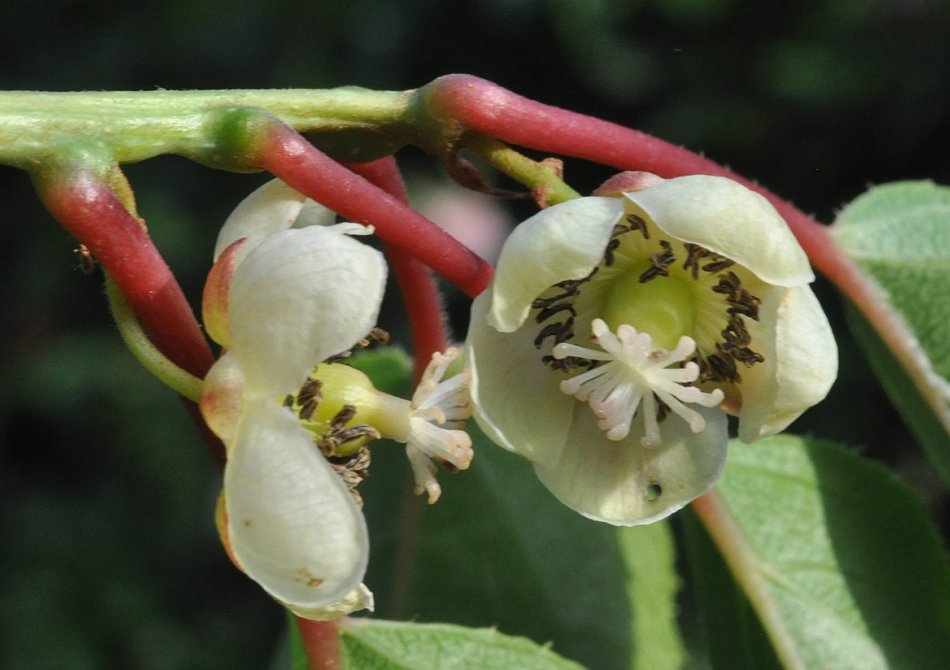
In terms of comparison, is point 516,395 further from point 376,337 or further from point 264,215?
point 264,215

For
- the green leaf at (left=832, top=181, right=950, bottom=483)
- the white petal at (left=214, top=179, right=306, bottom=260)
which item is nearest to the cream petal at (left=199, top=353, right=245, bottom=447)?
the white petal at (left=214, top=179, right=306, bottom=260)

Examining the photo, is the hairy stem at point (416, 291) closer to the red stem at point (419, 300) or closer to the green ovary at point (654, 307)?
the red stem at point (419, 300)

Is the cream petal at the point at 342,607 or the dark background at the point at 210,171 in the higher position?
the cream petal at the point at 342,607

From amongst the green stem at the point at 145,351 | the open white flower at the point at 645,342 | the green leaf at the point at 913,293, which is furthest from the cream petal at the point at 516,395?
the green leaf at the point at 913,293

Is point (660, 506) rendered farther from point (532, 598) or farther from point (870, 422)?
point (870, 422)

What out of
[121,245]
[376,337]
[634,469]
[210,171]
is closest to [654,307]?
[634,469]

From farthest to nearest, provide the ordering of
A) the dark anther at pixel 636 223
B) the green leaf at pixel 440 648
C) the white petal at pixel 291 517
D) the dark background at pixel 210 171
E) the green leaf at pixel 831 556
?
the dark background at pixel 210 171 < the green leaf at pixel 831 556 < the green leaf at pixel 440 648 < the dark anther at pixel 636 223 < the white petal at pixel 291 517
